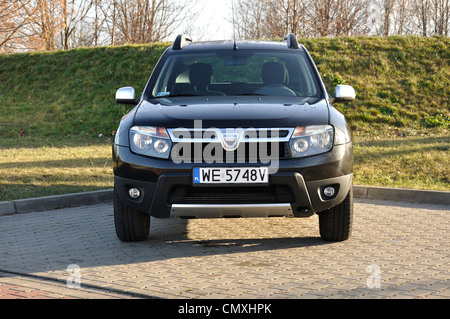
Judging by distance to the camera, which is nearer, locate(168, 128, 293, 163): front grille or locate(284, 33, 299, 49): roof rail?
locate(168, 128, 293, 163): front grille

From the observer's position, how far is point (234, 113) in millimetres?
5586

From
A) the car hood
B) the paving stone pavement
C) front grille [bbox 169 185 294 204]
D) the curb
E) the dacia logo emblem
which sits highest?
the car hood

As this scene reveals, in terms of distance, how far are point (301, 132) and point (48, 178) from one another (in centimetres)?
565

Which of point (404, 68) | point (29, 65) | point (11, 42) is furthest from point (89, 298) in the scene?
point (11, 42)

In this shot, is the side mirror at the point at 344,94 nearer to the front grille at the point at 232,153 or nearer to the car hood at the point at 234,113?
the car hood at the point at 234,113

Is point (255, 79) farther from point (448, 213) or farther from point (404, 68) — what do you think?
point (404, 68)

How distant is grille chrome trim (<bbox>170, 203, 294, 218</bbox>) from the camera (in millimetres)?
5387

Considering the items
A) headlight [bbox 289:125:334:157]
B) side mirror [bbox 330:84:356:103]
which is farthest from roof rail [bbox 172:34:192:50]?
headlight [bbox 289:125:334:157]

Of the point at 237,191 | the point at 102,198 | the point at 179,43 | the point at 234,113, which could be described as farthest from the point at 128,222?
the point at 102,198

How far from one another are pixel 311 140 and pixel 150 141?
1.38 meters

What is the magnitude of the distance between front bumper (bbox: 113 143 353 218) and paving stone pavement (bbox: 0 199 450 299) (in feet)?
1.37

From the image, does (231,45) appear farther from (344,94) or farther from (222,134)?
(222,134)

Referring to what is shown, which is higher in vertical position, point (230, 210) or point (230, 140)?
point (230, 140)

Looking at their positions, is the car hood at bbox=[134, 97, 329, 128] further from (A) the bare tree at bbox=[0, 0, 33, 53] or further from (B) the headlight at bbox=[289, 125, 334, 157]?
(A) the bare tree at bbox=[0, 0, 33, 53]
